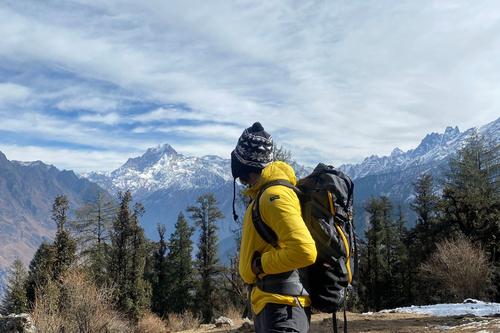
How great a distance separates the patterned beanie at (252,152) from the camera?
3.31 m

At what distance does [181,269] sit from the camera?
1730 inches

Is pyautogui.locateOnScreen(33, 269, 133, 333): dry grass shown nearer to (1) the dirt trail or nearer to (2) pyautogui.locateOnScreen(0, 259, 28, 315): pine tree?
(1) the dirt trail

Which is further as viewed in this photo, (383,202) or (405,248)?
(383,202)

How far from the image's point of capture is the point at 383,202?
45312 millimetres

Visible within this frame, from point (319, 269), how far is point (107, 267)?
38.6 metres

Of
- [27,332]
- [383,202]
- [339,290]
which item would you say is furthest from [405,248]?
[339,290]

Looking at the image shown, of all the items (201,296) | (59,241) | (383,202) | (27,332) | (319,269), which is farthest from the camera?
(383,202)

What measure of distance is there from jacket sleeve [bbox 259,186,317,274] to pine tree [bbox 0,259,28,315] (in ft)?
100

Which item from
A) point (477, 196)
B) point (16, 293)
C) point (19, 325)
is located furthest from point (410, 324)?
point (16, 293)

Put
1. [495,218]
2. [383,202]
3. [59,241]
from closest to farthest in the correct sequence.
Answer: [59,241]
[495,218]
[383,202]

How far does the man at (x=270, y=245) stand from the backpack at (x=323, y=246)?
0.04 meters

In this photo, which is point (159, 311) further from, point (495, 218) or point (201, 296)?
point (495, 218)

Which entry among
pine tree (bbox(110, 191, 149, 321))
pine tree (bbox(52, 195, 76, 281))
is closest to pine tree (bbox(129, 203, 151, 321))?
pine tree (bbox(110, 191, 149, 321))

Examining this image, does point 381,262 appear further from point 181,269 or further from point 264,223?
point 264,223
